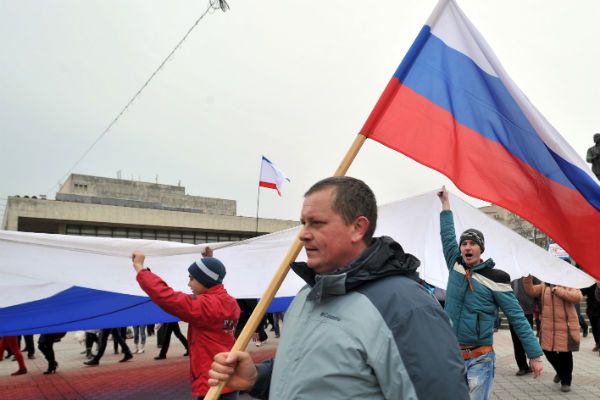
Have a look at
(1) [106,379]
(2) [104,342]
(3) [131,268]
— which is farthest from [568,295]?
(2) [104,342]

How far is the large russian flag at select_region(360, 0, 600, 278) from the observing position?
3.27m

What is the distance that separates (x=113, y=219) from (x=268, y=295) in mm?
35063

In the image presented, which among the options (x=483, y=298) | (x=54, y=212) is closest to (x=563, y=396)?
(x=483, y=298)

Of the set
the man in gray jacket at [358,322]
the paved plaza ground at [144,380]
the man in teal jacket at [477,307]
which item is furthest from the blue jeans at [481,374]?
the paved plaza ground at [144,380]

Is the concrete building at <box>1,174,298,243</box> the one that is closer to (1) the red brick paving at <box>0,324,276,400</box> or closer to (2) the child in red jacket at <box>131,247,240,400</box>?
(1) the red brick paving at <box>0,324,276,400</box>

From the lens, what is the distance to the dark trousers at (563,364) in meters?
7.05

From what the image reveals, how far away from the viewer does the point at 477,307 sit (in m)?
4.02

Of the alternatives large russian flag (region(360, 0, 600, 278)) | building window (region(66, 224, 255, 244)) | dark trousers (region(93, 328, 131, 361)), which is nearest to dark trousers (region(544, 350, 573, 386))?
large russian flag (region(360, 0, 600, 278))

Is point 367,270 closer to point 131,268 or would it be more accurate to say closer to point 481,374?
point 481,374

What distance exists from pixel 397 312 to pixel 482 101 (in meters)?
2.53

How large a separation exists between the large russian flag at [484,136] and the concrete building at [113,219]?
33.8m

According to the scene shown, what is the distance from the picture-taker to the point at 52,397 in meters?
7.26

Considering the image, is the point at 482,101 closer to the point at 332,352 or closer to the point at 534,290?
the point at 332,352

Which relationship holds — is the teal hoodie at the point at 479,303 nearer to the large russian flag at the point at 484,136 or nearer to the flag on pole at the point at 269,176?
the large russian flag at the point at 484,136
